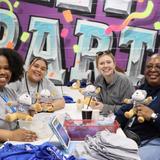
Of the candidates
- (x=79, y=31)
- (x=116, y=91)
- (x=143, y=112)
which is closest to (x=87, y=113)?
(x=143, y=112)

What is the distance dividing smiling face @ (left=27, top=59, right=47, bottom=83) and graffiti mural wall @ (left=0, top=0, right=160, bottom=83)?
1.55 m

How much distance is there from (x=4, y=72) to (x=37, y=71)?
0.72m

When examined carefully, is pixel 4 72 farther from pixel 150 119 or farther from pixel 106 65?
pixel 106 65

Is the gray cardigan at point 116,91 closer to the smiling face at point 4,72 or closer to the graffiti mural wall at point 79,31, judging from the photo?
the smiling face at point 4,72

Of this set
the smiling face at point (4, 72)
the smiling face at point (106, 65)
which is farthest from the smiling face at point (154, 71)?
the smiling face at point (4, 72)

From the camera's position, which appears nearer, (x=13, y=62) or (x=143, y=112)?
(x=143, y=112)

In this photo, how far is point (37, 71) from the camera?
2889 mm

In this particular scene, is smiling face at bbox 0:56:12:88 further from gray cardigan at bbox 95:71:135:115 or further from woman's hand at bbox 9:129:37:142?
gray cardigan at bbox 95:71:135:115

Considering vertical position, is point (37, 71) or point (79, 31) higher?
point (79, 31)

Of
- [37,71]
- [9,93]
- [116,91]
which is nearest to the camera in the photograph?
[9,93]

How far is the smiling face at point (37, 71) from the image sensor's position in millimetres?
2900

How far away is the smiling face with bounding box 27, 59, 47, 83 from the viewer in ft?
9.52

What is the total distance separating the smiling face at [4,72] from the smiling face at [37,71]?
0.67 metres

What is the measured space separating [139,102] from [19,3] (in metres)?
2.73
